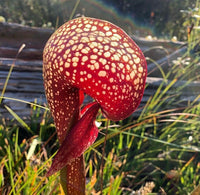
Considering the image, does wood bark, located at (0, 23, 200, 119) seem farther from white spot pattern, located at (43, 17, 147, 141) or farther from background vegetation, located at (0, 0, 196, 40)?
background vegetation, located at (0, 0, 196, 40)

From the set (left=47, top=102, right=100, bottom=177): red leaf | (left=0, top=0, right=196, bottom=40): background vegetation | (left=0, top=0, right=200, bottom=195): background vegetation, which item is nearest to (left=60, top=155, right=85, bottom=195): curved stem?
(left=47, top=102, right=100, bottom=177): red leaf

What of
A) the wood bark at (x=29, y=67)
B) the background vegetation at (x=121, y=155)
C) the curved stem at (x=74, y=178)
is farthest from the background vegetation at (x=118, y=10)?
the curved stem at (x=74, y=178)

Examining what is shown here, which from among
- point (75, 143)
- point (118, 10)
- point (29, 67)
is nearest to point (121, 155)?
point (29, 67)

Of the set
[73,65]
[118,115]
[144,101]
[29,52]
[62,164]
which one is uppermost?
[73,65]

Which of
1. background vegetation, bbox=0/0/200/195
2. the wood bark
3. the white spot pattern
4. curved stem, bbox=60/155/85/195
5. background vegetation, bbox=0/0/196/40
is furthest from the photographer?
background vegetation, bbox=0/0/196/40

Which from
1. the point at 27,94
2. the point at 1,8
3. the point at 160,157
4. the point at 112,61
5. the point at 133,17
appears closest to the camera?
the point at 112,61

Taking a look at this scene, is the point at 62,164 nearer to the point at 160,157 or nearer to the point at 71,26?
the point at 71,26

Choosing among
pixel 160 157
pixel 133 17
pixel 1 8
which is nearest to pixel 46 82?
pixel 160 157
